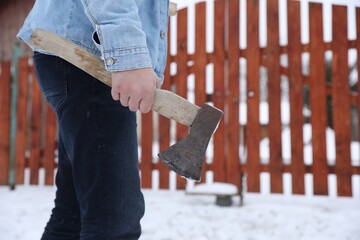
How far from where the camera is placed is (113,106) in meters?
Result: 1.01

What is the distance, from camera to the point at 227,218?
290cm

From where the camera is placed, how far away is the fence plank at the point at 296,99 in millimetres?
3336

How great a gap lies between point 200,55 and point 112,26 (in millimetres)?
2730

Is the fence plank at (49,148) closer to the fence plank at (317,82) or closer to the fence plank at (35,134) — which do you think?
the fence plank at (35,134)

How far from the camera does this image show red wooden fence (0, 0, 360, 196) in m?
3.35

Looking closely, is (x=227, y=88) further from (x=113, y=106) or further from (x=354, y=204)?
(x=113, y=106)

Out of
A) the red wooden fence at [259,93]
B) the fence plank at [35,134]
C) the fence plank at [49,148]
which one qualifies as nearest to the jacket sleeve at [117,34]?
the red wooden fence at [259,93]

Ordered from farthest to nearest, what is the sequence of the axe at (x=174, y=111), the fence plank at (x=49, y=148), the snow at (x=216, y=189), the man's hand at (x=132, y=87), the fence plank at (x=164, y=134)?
the fence plank at (x=49, y=148) < the fence plank at (x=164, y=134) < the snow at (x=216, y=189) < the axe at (x=174, y=111) < the man's hand at (x=132, y=87)

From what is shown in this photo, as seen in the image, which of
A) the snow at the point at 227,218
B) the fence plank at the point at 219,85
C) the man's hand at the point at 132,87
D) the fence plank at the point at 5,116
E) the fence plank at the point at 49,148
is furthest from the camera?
the fence plank at the point at 5,116

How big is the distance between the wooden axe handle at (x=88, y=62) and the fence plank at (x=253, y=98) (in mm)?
2432

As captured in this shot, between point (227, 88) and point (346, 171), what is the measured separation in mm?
1409

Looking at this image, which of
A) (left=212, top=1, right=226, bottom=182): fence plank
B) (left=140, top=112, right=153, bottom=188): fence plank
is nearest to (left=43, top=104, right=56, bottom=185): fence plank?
(left=140, top=112, right=153, bottom=188): fence plank

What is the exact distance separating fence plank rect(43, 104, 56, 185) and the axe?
296 centimetres

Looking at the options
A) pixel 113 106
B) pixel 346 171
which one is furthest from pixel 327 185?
pixel 113 106
